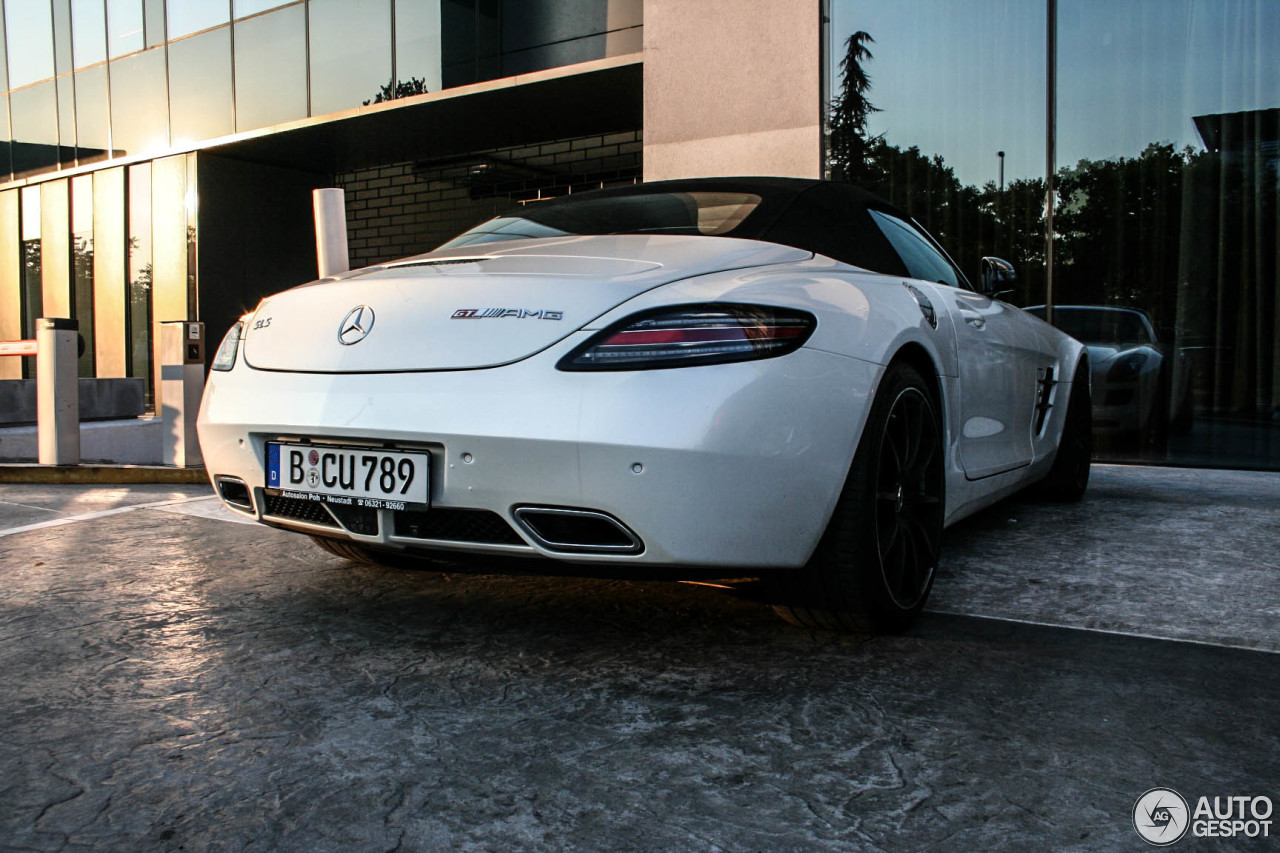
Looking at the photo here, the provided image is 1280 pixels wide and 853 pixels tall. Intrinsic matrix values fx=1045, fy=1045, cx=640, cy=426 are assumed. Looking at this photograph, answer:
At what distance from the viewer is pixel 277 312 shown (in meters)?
2.79

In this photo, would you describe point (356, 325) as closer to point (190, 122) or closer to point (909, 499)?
point (909, 499)

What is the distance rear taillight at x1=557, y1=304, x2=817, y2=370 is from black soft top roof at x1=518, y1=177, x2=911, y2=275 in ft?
2.12

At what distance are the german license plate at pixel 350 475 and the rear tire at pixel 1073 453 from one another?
3408 millimetres

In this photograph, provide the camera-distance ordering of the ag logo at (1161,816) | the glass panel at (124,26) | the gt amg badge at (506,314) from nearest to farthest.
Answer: the ag logo at (1161,816) → the gt amg badge at (506,314) → the glass panel at (124,26)

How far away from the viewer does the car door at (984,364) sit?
3.27 meters

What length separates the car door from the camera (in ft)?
10.7

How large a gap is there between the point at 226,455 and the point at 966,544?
2679mm

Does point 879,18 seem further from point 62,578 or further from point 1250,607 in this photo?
point 62,578

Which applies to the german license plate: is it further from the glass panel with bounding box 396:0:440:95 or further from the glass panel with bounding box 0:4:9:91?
the glass panel with bounding box 0:4:9:91

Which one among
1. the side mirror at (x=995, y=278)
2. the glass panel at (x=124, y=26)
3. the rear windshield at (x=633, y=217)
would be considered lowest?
the side mirror at (x=995, y=278)

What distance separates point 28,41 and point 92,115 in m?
2.07

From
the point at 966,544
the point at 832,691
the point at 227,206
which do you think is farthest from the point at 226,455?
the point at 227,206

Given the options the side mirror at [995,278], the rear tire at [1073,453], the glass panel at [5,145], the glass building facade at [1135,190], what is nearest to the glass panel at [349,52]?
the glass building facade at [1135,190]

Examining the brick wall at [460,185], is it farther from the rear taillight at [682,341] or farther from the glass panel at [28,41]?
the rear taillight at [682,341]
